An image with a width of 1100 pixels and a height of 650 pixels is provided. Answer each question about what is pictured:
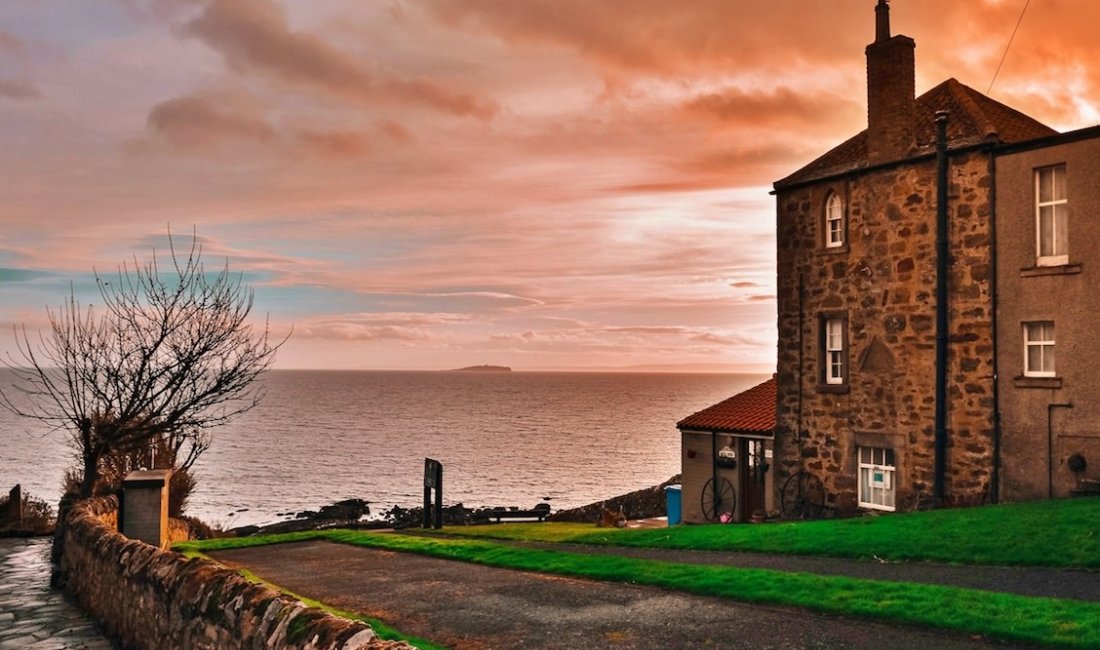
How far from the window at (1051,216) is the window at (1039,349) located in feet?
5.03

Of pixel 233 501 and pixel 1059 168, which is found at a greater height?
pixel 1059 168

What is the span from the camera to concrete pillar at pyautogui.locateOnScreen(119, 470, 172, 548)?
16.5 meters

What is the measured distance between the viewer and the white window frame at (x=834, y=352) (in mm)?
25422

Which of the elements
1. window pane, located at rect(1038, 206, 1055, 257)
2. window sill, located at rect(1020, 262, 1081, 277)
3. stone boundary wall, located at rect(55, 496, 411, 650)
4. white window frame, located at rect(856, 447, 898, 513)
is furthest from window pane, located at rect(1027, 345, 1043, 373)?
stone boundary wall, located at rect(55, 496, 411, 650)

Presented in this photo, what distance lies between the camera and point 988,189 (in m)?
21.6

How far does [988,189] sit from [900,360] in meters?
4.97

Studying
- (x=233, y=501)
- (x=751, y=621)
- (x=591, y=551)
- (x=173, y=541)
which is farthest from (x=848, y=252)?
(x=233, y=501)

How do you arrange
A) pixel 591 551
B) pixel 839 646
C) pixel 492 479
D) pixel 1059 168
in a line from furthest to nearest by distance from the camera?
1. pixel 492 479
2. pixel 1059 168
3. pixel 591 551
4. pixel 839 646

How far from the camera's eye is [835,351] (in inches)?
1014

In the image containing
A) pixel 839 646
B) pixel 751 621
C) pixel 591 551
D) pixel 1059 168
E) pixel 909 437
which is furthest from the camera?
pixel 909 437

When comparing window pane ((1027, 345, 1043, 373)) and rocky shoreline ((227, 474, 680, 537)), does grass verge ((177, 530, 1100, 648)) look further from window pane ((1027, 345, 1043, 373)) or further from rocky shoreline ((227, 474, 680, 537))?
rocky shoreline ((227, 474, 680, 537))

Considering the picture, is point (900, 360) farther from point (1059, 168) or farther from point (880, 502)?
point (1059, 168)

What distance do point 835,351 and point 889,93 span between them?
24.5 feet

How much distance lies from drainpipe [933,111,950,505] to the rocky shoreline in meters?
26.7
